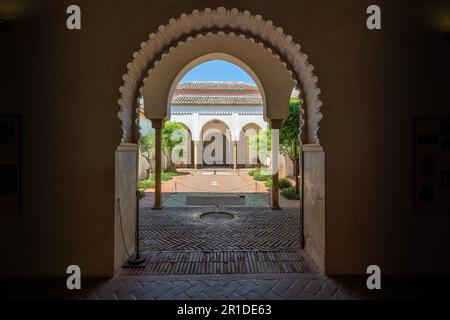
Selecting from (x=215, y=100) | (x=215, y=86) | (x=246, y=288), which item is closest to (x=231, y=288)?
(x=246, y=288)

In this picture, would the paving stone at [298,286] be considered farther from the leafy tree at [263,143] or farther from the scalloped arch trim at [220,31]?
the leafy tree at [263,143]

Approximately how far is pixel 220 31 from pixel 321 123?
245 cm

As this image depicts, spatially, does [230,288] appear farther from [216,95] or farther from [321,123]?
[216,95]

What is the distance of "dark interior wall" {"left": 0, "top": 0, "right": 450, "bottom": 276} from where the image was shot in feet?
11.7

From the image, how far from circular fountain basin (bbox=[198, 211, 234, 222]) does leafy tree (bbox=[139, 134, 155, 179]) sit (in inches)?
378

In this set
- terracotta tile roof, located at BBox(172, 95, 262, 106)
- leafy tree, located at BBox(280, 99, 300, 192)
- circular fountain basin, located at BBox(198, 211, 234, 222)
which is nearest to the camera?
circular fountain basin, located at BBox(198, 211, 234, 222)

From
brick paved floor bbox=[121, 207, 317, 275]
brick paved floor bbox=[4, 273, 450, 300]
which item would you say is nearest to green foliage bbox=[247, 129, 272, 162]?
brick paved floor bbox=[121, 207, 317, 275]
